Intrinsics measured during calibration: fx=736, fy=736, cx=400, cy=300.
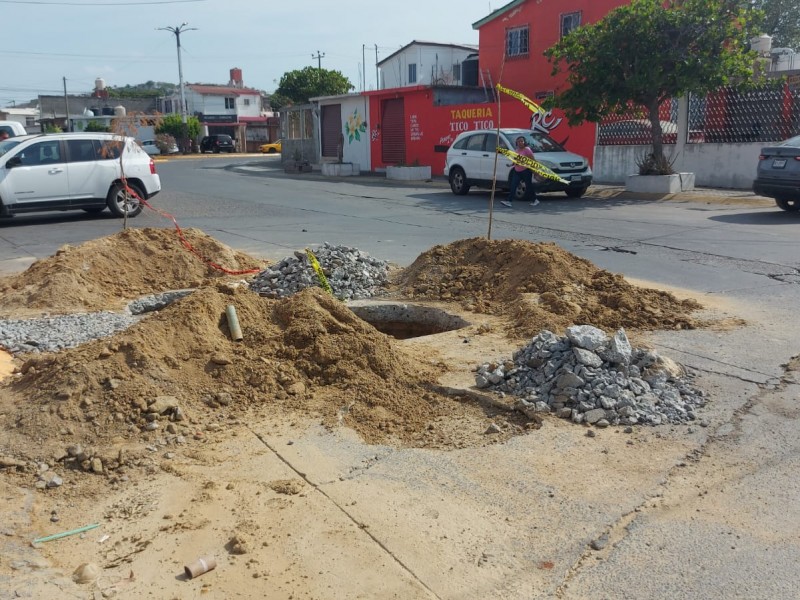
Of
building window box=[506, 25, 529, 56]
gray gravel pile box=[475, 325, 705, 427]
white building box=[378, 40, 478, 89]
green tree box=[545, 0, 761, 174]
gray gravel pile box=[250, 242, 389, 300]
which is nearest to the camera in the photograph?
gray gravel pile box=[475, 325, 705, 427]

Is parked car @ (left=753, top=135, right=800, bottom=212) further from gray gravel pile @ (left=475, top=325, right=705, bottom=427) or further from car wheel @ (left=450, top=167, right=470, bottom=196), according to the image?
gray gravel pile @ (left=475, top=325, right=705, bottom=427)

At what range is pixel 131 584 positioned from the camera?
3.23 meters

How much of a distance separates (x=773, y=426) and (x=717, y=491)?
107 cm

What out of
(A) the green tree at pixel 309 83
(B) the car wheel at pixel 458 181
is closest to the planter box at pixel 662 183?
(B) the car wheel at pixel 458 181

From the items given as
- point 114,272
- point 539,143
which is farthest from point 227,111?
point 114,272

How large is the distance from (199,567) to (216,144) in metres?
60.7

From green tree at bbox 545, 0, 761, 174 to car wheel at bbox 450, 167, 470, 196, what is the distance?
13.3 ft

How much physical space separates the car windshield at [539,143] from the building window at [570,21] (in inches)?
516

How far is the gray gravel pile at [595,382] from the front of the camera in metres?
4.86

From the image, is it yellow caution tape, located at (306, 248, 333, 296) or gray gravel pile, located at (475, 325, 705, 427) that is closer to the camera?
gray gravel pile, located at (475, 325, 705, 427)

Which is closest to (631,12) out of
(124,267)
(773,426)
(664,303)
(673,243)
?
(673,243)

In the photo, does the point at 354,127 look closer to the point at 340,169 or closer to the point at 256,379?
the point at 340,169

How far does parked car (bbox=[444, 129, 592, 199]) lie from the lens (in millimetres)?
18391

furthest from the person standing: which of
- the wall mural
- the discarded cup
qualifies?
the wall mural
